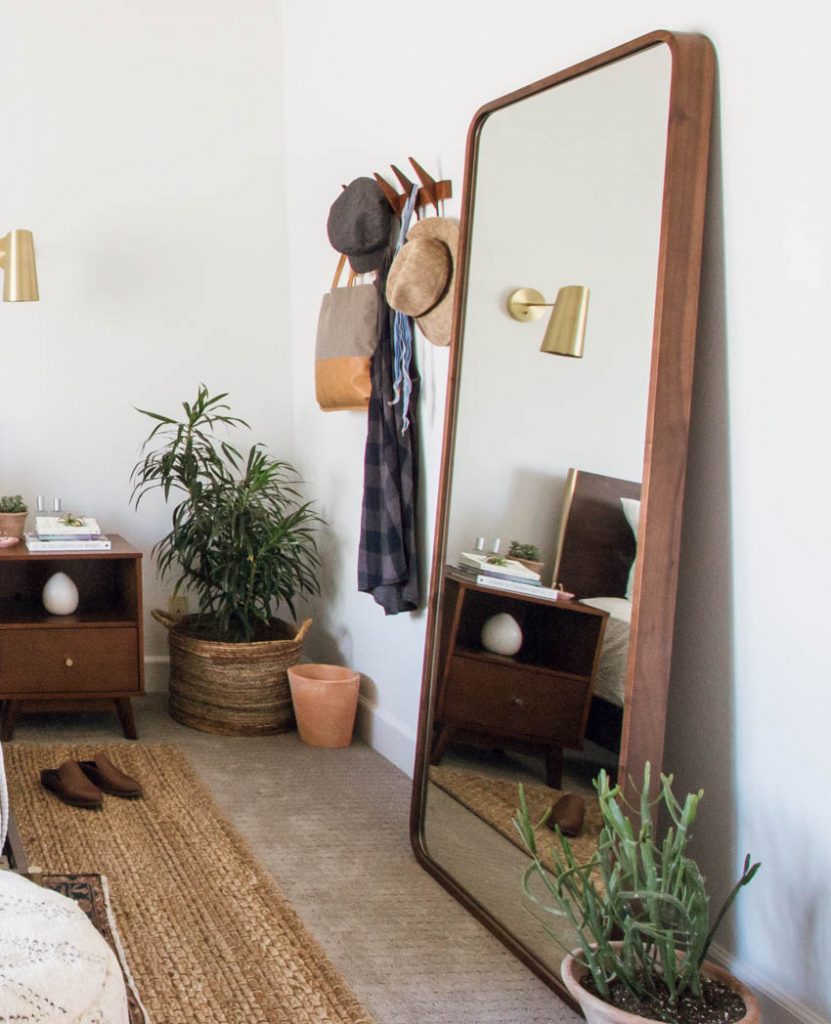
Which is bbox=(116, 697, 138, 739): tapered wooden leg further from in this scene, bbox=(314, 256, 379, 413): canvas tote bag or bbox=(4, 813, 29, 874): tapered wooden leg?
bbox=(4, 813, 29, 874): tapered wooden leg

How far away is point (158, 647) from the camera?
4.11 meters

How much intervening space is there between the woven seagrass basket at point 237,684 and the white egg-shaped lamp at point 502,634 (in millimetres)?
1247

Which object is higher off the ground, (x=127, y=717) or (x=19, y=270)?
(x=19, y=270)

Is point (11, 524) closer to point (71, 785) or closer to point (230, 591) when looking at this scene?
point (230, 591)

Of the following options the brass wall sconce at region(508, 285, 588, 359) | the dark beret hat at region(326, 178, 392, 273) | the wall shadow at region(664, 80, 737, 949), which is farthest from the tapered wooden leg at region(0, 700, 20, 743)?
the wall shadow at region(664, 80, 737, 949)

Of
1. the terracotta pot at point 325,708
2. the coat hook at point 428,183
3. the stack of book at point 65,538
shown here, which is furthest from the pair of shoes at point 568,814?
the stack of book at point 65,538

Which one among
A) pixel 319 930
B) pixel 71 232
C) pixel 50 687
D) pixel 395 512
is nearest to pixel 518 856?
pixel 319 930

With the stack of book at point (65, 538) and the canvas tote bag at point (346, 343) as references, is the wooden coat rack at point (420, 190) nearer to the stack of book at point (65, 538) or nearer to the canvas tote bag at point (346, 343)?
the canvas tote bag at point (346, 343)

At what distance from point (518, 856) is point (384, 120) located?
6.73ft

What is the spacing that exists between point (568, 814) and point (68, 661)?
1804mm

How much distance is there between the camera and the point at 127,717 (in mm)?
3549

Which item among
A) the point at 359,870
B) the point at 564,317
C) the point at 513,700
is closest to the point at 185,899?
the point at 359,870

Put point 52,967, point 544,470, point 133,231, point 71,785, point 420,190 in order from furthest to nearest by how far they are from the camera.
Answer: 1. point 133,231
2. point 420,190
3. point 71,785
4. point 544,470
5. point 52,967

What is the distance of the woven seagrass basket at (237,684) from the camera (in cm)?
359
